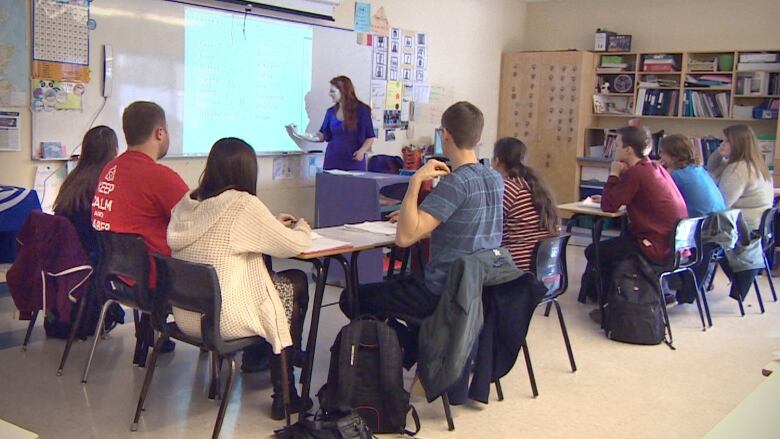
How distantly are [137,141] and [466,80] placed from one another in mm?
5352

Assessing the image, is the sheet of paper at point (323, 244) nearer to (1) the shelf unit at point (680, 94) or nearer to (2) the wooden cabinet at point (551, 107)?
(1) the shelf unit at point (680, 94)

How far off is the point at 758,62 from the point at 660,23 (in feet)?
3.76

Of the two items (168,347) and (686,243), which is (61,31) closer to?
(168,347)

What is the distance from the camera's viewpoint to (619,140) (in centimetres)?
456

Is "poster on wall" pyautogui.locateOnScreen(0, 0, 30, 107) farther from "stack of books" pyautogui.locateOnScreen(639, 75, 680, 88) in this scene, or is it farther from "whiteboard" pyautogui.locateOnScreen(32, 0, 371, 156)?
"stack of books" pyautogui.locateOnScreen(639, 75, 680, 88)

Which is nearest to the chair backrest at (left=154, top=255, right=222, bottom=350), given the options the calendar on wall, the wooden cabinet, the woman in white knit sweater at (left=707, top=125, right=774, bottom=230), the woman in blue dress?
the calendar on wall

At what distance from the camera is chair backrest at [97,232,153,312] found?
3109 mm

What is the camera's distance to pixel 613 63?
27.7 ft

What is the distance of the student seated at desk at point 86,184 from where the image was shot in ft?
12.3

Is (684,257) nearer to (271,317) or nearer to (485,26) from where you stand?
(271,317)

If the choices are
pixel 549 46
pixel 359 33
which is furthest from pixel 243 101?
pixel 549 46

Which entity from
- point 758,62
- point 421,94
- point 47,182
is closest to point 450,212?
point 47,182

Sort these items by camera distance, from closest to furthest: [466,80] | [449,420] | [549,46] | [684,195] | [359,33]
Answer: [449,420] → [684,195] → [359,33] → [466,80] → [549,46]

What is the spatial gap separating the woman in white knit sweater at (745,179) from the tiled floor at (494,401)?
42.6 inches
